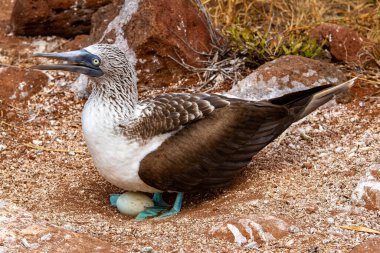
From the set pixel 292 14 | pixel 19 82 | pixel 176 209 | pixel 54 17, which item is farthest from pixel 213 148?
pixel 54 17

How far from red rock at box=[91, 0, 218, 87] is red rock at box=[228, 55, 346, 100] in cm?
75

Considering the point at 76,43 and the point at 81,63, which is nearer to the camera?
the point at 81,63

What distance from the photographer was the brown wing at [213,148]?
5.52 metres

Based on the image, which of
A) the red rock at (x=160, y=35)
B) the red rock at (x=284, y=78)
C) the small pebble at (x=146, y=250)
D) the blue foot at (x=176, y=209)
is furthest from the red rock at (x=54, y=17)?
the small pebble at (x=146, y=250)

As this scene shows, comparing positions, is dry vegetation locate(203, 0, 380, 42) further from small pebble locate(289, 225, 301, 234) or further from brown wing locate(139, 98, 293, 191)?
small pebble locate(289, 225, 301, 234)

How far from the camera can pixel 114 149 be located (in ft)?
18.0

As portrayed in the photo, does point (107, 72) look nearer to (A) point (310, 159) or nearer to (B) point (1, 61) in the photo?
(A) point (310, 159)

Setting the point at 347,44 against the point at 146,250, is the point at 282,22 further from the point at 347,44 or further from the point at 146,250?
the point at 146,250

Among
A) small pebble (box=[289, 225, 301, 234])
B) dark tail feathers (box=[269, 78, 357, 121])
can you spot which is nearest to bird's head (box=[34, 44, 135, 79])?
dark tail feathers (box=[269, 78, 357, 121])

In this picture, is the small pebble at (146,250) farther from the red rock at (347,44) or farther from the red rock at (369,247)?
the red rock at (347,44)

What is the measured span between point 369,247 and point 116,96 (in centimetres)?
222

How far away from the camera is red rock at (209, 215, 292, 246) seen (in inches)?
187

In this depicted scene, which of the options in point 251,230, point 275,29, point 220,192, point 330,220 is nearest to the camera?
point 251,230

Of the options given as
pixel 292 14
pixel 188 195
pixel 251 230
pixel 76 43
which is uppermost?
pixel 76 43
